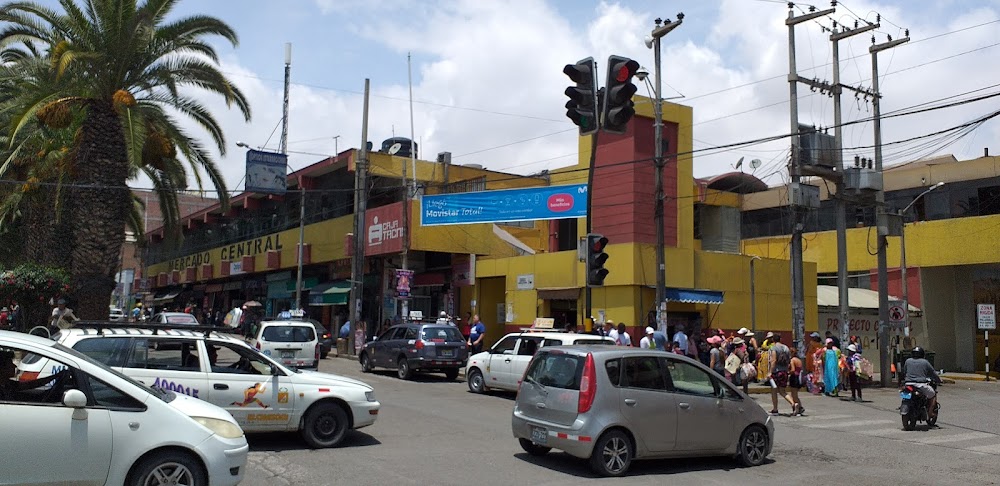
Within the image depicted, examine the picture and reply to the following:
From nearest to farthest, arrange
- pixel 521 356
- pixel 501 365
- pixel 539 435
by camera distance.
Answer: pixel 539 435 → pixel 521 356 → pixel 501 365

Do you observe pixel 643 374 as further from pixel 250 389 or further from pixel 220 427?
pixel 220 427

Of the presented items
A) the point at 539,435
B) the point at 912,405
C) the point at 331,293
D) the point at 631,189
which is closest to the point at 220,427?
the point at 539,435

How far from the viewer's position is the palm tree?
18812 millimetres

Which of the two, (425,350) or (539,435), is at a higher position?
(425,350)

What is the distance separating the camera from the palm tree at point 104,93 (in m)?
18.8

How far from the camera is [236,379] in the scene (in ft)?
33.3

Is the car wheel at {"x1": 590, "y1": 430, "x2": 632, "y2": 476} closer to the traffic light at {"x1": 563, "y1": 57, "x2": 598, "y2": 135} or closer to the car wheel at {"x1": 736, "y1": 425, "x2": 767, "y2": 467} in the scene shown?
the car wheel at {"x1": 736, "y1": 425, "x2": 767, "y2": 467}

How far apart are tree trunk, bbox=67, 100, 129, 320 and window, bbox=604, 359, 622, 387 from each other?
47.7 feet

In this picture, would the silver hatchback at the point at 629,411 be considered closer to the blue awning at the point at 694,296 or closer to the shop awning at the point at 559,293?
the blue awning at the point at 694,296

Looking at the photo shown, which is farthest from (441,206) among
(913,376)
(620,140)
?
(913,376)

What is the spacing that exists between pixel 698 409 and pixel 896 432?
691 cm

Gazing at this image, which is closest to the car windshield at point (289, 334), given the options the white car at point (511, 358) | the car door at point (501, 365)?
the white car at point (511, 358)

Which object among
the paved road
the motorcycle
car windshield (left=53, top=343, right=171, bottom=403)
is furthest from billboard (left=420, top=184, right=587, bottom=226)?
car windshield (left=53, top=343, right=171, bottom=403)

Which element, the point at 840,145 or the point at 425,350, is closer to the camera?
the point at 425,350
